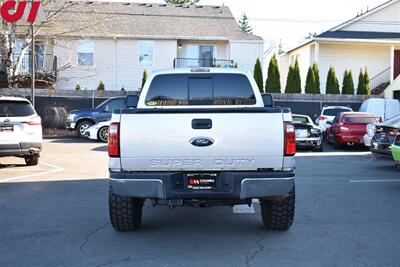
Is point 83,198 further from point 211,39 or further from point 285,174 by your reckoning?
point 211,39

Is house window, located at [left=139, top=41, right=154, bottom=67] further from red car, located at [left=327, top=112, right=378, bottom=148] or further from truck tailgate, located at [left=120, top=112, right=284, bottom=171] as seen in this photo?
truck tailgate, located at [left=120, top=112, right=284, bottom=171]

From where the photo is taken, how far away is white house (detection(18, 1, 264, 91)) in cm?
3123

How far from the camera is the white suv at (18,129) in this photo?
1259cm

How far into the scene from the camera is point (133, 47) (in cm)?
3183

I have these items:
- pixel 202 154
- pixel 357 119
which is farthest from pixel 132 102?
pixel 357 119

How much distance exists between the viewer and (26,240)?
6.71m

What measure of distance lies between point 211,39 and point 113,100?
Result: 1072 centimetres

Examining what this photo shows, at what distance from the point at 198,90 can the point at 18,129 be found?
630 cm

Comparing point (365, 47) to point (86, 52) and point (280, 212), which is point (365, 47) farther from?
point (280, 212)

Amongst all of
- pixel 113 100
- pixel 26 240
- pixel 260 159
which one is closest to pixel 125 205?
pixel 26 240

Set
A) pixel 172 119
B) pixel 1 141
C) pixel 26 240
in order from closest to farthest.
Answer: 1. pixel 172 119
2. pixel 26 240
3. pixel 1 141

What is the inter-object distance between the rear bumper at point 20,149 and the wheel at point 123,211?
6451 millimetres

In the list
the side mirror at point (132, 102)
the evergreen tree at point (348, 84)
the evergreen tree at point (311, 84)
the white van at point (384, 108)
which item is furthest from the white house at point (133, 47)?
the side mirror at point (132, 102)

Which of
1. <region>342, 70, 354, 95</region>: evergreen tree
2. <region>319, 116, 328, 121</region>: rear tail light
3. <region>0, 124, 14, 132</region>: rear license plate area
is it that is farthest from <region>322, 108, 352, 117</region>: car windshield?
<region>0, 124, 14, 132</region>: rear license plate area
